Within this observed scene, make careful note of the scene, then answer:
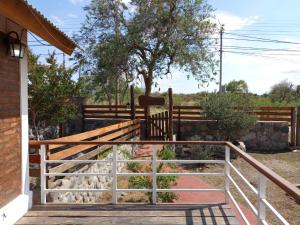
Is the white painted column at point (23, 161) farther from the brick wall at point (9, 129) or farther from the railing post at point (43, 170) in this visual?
the railing post at point (43, 170)

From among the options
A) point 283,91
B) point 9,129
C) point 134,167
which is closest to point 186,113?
point 134,167

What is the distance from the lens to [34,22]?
4.62 metres

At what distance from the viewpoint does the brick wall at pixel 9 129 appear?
478 centimetres

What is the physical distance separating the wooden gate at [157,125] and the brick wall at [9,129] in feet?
36.1

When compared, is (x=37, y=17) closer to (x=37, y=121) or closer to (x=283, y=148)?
(x=37, y=121)

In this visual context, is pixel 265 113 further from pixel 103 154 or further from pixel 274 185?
pixel 103 154

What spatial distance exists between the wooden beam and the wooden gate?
10.5 m

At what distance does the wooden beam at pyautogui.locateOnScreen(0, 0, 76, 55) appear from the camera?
396 centimetres

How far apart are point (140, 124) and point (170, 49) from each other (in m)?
3.44

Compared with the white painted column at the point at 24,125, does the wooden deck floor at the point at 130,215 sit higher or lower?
lower

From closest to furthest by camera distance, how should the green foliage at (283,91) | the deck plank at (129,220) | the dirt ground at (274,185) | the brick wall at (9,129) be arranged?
the brick wall at (9,129) < the deck plank at (129,220) < the dirt ground at (274,185) < the green foliage at (283,91)

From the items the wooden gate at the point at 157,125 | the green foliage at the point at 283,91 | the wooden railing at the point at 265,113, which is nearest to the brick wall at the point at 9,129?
the wooden gate at the point at 157,125

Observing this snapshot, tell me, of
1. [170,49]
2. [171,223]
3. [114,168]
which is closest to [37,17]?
[114,168]

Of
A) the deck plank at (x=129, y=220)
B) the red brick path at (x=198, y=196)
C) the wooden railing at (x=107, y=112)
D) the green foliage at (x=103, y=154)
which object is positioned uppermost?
the wooden railing at (x=107, y=112)
